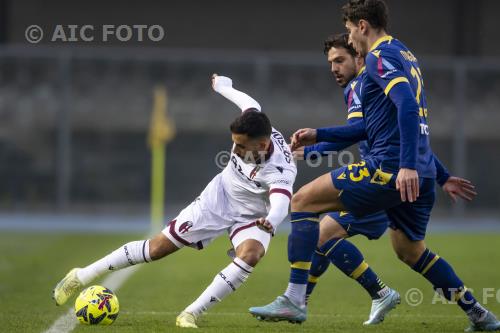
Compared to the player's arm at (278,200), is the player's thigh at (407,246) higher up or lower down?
lower down

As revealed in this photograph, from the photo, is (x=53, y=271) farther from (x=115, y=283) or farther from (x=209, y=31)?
(x=209, y=31)

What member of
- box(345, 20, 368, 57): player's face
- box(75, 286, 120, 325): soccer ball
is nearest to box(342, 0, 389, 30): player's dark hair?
box(345, 20, 368, 57): player's face

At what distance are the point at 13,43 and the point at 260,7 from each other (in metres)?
5.86

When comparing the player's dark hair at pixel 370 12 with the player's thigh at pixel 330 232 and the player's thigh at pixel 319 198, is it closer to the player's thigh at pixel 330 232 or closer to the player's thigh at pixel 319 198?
the player's thigh at pixel 319 198

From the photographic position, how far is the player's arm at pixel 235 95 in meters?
7.76

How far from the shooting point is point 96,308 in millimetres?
7062

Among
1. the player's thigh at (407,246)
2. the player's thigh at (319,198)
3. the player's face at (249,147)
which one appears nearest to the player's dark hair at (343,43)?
the player's face at (249,147)

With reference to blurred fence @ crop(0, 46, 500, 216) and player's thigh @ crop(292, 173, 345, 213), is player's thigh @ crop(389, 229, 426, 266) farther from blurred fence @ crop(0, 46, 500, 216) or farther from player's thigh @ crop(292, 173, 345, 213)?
blurred fence @ crop(0, 46, 500, 216)

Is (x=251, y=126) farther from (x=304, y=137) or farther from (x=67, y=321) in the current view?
(x=67, y=321)

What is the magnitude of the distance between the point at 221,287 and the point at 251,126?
1125 millimetres

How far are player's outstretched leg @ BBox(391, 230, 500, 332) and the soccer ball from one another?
2.08m

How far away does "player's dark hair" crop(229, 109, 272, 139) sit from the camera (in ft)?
22.9

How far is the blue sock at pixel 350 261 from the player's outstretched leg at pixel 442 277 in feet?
1.54

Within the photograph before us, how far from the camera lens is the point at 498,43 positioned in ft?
79.0
